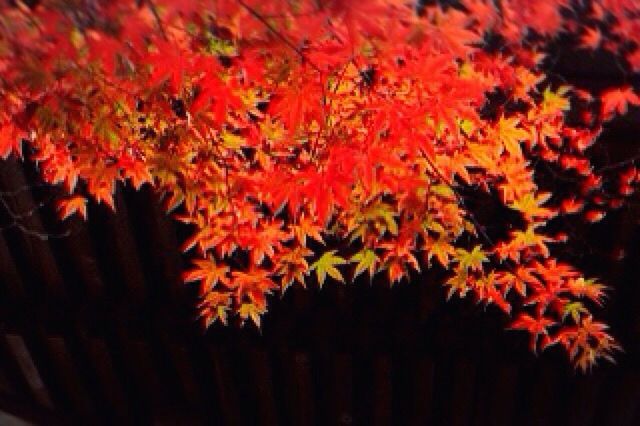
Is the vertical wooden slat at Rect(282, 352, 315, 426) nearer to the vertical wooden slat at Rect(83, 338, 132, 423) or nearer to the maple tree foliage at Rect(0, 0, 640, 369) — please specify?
the maple tree foliage at Rect(0, 0, 640, 369)

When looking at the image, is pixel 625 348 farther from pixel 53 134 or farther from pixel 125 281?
pixel 53 134

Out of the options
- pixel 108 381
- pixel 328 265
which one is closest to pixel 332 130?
pixel 328 265

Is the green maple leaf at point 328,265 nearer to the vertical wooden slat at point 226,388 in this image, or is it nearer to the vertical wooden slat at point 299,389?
the vertical wooden slat at point 299,389

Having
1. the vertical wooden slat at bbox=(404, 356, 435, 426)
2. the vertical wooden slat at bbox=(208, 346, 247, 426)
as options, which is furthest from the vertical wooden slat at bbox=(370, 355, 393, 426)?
the vertical wooden slat at bbox=(208, 346, 247, 426)

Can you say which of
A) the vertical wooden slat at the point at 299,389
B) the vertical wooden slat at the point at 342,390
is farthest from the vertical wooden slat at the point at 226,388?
the vertical wooden slat at the point at 342,390

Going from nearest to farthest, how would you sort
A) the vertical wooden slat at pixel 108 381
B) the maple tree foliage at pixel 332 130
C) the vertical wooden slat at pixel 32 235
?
1. the maple tree foliage at pixel 332 130
2. the vertical wooden slat at pixel 32 235
3. the vertical wooden slat at pixel 108 381

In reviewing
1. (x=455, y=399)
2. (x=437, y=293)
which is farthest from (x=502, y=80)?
(x=455, y=399)
